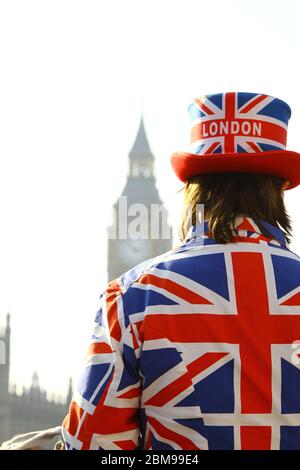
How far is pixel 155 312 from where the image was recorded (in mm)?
2676

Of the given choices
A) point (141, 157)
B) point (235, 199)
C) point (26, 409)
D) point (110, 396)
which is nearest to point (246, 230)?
point (235, 199)

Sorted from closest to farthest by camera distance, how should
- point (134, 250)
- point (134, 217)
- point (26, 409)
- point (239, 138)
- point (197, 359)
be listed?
1. point (197, 359)
2. point (239, 138)
3. point (26, 409)
4. point (134, 217)
5. point (134, 250)

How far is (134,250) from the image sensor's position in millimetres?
86812

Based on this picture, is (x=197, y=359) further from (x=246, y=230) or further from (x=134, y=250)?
(x=134, y=250)

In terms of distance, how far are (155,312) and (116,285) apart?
16cm

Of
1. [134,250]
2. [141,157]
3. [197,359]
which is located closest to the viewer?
[197,359]

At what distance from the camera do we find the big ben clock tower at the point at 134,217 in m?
83.6

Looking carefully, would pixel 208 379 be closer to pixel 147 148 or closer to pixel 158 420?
pixel 158 420

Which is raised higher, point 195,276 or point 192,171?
point 192,171

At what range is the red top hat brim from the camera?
2.84m

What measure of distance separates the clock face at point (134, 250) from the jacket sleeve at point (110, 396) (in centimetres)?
8256

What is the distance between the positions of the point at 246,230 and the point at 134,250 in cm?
8404

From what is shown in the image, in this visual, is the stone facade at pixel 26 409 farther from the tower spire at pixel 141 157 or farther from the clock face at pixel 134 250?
the tower spire at pixel 141 157
